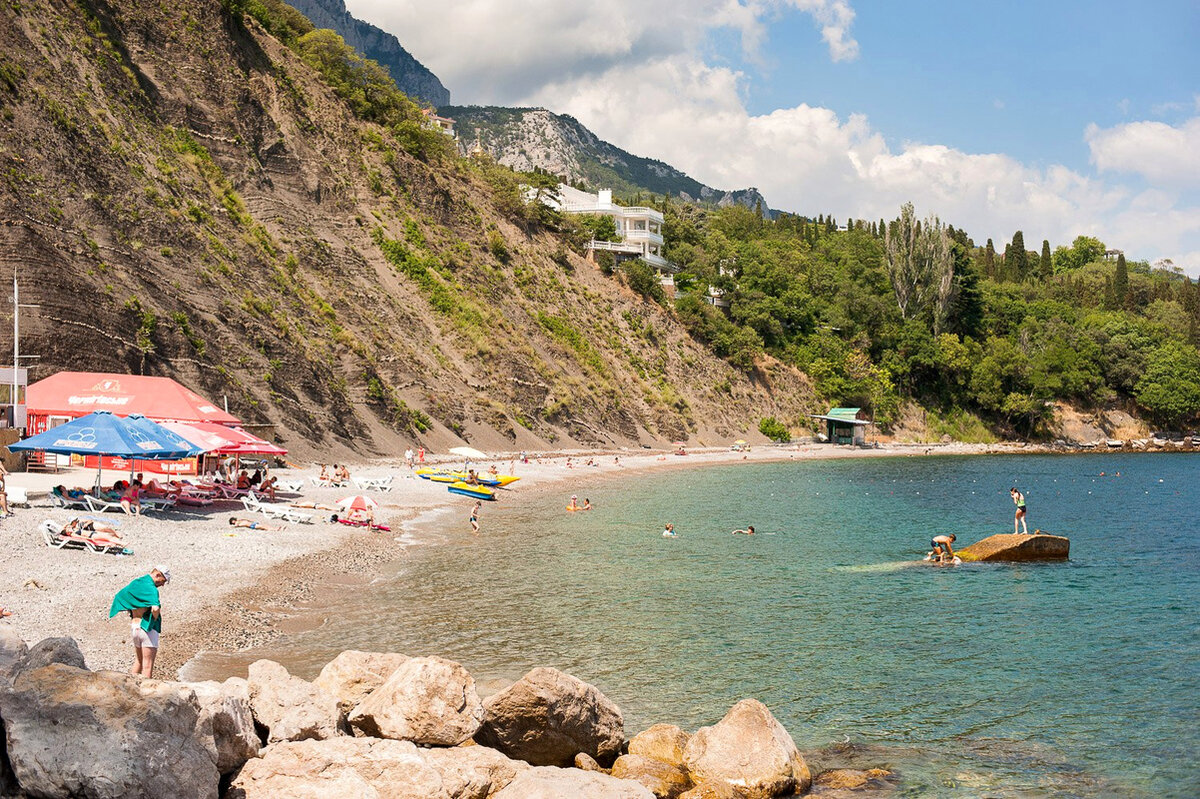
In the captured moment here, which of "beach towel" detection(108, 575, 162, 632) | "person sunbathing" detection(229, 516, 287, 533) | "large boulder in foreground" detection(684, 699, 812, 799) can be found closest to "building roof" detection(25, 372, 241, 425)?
"person sunbathing" detection(229, 516, 287, 533)

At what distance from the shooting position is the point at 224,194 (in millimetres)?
58531

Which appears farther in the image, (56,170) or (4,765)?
(56,170)

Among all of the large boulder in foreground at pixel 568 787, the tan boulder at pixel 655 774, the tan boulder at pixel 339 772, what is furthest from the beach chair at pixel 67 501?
the large boulder in foreground at pixel 568 787

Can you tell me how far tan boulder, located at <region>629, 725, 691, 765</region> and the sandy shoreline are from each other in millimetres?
7822

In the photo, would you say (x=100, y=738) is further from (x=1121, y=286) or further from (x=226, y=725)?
(x=1121, y=286)

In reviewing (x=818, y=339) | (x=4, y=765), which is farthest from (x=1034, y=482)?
(x=4, y=765)

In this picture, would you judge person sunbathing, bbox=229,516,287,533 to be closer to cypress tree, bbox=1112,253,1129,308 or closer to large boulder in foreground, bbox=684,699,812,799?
large boulder in foreground, bbox=684,699,812,799

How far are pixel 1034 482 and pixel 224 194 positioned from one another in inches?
2312

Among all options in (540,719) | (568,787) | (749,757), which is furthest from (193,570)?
(749,757)

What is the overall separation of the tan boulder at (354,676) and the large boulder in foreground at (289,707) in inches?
30.5

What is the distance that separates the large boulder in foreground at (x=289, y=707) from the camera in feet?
33.9

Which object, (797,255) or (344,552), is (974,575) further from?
(797,255)

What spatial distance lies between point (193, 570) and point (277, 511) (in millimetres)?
8586

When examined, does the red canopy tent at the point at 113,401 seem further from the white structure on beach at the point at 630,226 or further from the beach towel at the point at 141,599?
the white structure on beach at the point at 630,226
